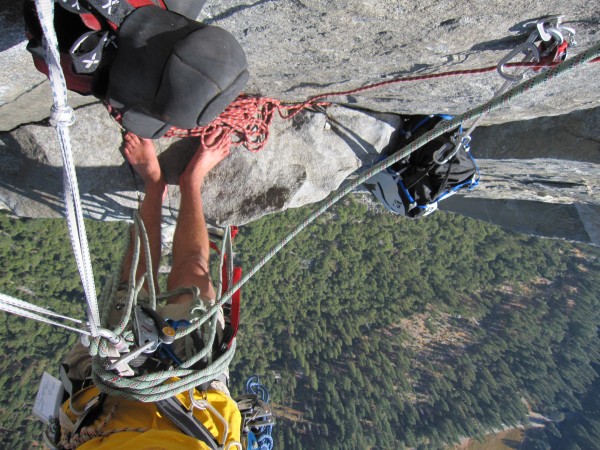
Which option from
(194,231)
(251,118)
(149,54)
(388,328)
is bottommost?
(388,328)

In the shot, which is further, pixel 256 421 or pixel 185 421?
pixel 256 421

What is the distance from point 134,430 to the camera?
1562 mm

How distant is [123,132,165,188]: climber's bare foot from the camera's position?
2.58 meters

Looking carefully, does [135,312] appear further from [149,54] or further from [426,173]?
[426,173]

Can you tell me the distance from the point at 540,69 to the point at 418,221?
585 inches

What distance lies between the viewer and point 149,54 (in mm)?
1228

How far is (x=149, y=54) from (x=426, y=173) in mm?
2111

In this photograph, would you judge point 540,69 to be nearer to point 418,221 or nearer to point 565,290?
point 418,221

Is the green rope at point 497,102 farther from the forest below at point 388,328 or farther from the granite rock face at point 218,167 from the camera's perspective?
the forest below at point 388,328

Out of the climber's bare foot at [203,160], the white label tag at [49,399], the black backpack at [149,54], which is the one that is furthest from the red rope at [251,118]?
the white label tag at [49,399]

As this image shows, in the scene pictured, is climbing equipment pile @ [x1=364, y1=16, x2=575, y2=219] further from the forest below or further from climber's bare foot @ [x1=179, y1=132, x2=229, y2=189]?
the forest below

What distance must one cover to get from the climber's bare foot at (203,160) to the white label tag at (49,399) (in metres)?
1.34

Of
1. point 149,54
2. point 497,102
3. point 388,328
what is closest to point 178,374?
point 149,54

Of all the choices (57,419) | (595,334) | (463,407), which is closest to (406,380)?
(463,407)
